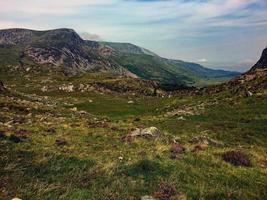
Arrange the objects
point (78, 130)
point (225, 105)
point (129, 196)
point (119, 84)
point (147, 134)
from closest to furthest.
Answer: point (129, 196)
point (147, 134)
point (78, 130)
point (225, 105)
point (119, 84)

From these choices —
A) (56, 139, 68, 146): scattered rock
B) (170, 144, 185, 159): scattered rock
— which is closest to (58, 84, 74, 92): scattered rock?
(56, 139, 68, 146): scattered rock

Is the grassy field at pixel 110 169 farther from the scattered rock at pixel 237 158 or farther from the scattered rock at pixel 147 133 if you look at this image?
the scattered rock at pixel 147 133

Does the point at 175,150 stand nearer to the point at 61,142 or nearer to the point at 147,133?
the point at 147,133

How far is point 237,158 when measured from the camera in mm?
24234

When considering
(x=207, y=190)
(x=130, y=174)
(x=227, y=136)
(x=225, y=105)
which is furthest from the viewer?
(x=225, y=105)

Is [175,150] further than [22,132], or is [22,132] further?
[22,132]

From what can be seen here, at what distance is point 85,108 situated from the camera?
84500 mm

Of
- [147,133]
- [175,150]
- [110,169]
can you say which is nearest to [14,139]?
[110,169]

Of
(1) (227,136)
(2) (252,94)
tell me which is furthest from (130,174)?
(2) (252,94)

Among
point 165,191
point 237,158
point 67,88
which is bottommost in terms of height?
point 67,88

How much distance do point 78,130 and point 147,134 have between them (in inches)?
263

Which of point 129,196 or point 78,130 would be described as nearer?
point 129,196

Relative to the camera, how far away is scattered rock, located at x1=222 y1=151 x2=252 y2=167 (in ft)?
77.8

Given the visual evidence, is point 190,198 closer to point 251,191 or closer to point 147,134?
point 251,191
